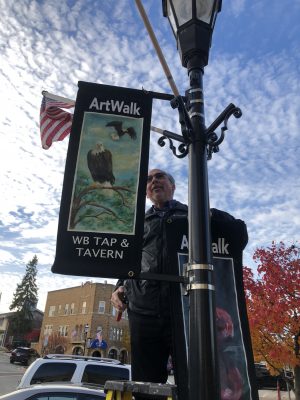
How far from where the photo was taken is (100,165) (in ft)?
8.77

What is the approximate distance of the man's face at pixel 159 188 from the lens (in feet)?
11.6

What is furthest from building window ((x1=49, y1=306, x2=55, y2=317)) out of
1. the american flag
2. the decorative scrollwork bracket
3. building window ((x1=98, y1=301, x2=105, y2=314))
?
the decorative scrollwork bracket

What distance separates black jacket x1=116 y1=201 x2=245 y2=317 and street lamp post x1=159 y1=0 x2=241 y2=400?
1.42 feet

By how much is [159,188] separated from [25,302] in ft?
310

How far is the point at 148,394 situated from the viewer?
1.70 meters

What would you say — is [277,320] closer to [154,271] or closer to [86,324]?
[154,271]

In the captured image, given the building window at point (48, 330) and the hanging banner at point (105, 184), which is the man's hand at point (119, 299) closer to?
the hanging banner at point (105, 184)

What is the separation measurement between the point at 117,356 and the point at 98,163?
171 feet

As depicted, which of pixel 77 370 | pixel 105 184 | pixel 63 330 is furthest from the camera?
pixel 63 330

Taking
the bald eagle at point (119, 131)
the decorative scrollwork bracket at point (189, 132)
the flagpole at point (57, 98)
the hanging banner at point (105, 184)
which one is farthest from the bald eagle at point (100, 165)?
the flagpole at point (57, 98)

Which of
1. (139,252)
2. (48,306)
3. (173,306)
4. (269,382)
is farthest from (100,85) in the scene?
(48,306)

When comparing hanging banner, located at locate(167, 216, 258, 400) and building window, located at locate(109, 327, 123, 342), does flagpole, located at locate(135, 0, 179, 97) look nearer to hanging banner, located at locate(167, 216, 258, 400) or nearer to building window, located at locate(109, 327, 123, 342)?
hanging banner, located at locate(167, 216, 258, 400)

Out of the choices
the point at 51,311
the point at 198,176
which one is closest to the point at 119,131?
the point at 198,176

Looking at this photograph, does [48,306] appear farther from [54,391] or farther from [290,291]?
[54,391]
